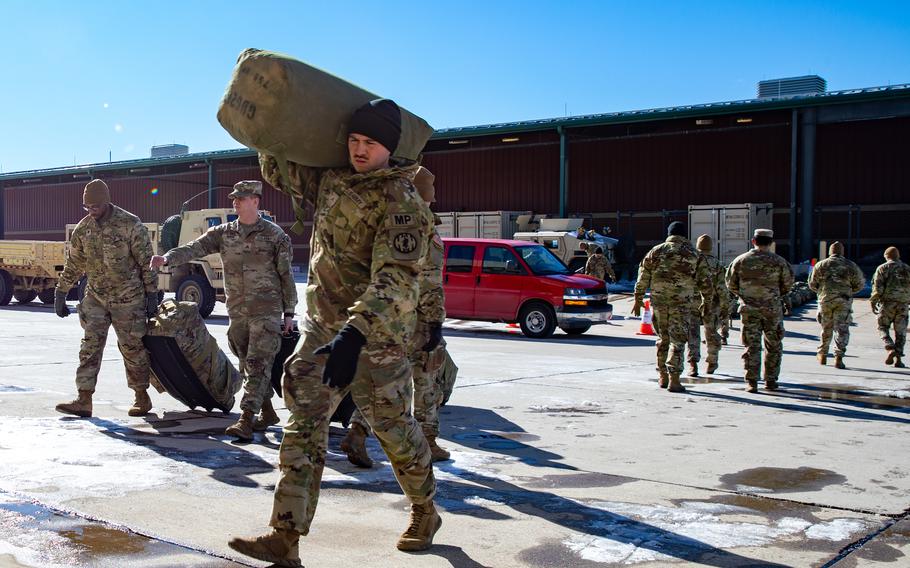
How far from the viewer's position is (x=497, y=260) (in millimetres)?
17688

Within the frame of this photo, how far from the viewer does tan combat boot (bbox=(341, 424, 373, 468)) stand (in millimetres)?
6145

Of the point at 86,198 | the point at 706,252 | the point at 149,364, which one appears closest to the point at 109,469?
the point at 149,364

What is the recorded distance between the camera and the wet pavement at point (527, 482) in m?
4.40

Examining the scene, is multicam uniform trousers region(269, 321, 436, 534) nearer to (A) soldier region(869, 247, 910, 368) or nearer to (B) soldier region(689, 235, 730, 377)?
(B) soldier region(689, 235, 730, 377)

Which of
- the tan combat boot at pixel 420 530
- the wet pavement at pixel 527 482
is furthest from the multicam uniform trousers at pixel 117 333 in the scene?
the tan combat boot at pixel 420 530

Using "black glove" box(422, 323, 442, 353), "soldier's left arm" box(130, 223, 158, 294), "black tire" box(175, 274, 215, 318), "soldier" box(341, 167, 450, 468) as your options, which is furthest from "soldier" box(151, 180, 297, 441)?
"black tire" box(175, 274, 215, 318)

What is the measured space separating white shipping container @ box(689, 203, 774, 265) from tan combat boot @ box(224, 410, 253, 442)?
25935 millimetres

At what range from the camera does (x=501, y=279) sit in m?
17.5

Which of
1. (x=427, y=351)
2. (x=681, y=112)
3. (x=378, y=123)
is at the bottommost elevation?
(x=427, y=351)

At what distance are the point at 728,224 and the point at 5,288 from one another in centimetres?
2161

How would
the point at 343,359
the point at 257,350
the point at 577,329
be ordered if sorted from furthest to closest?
the point at 577,329 → the point at 257,350 → the point at 343,359

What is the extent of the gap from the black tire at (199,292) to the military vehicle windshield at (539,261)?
7.21 meters

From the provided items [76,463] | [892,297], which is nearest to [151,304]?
[76,463]

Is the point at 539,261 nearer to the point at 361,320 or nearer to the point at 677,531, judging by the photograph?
the point at 677,531
